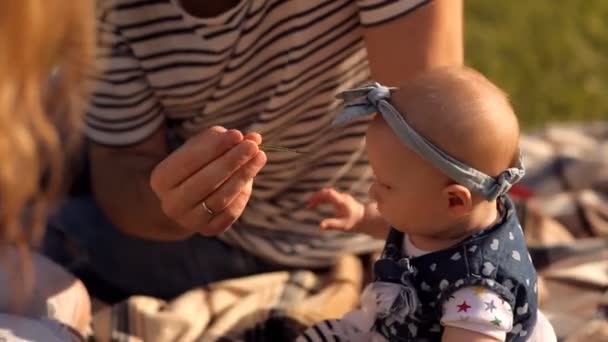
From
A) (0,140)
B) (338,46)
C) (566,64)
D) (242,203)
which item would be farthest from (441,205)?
(566,64)

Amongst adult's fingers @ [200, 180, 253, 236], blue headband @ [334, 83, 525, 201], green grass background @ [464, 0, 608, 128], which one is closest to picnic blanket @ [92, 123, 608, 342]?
adult's fingers @ [200, 180, 253, 236]

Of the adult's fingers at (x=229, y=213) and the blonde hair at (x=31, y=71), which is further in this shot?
the adult's fingers at (x=229, y=213)

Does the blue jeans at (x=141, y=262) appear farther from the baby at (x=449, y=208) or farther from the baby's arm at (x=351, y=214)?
the baby at (x=449, y=208)

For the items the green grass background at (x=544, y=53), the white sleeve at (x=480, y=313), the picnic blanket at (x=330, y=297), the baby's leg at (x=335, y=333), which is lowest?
the green grass background at (x=544, y=53)

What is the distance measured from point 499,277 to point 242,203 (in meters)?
0.27

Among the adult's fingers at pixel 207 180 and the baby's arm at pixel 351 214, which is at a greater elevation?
the adult's fingers at pixel 207 180

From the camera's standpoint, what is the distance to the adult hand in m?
1.09

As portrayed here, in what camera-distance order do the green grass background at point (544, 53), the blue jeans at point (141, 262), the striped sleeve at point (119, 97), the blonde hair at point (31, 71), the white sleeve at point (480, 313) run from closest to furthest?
the blonde hair at point (31, 71) < the white sleeve at point (480, 313) < the striped sleeve at point (119, 97) < the blue jeans at point (141, 262) < the green grass background at point (544, 53)

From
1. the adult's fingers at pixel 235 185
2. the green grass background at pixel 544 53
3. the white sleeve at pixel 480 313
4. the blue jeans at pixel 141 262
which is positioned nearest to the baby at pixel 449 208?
the white sleeve at pixel 480 313

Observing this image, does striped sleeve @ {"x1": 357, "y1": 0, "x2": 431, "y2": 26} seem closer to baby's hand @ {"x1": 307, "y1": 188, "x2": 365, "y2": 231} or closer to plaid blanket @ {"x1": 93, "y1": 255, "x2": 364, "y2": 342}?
baby's hand @ {"x1": 307, "y1": 188, "x2": 365, "y2": 231}

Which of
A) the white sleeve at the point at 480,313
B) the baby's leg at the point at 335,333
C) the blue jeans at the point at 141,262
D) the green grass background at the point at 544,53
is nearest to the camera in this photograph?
the white sleeve at the point at 480,313

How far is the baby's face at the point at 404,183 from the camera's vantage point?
3.58 ft

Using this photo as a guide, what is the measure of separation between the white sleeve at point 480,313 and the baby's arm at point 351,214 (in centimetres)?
24

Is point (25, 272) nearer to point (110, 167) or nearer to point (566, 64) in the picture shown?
point (110, 167)
